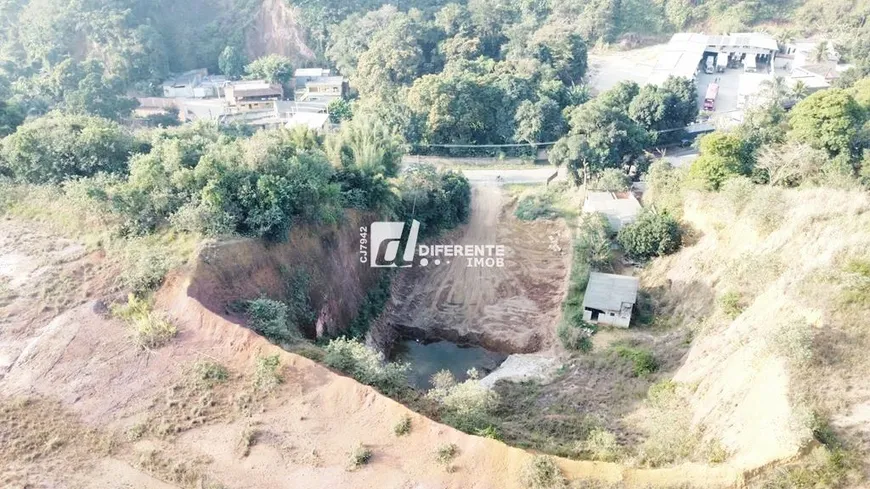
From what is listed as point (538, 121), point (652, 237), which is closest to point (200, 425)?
point (652, 237)

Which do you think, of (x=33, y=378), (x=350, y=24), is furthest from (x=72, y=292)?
(x=350, y=24)

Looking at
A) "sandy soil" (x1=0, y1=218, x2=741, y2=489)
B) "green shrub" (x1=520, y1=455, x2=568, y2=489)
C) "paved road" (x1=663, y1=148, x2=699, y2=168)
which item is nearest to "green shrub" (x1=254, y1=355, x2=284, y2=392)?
"sandy soil" (x1=0, y1=218, x2=741, y2=489)

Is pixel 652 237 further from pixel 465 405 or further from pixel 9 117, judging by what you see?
pixel 9 117

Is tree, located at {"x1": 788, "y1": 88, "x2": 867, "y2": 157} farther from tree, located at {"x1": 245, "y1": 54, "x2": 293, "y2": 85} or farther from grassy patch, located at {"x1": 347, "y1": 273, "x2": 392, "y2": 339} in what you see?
tree, located at {"x1": 245, "y1": 54, "x2": 293, "y2": 85}

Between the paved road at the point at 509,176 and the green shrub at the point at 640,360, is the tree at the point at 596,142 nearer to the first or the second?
the paved road at the point at 509,176

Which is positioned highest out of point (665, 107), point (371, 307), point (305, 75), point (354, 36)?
point (354, 36)
